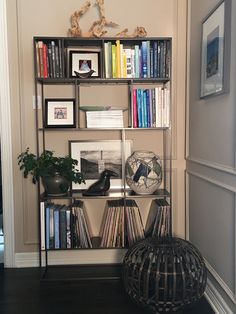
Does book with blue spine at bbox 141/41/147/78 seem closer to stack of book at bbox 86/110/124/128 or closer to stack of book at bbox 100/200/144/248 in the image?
stack of book at bbox 86/110/124/128

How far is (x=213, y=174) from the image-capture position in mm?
2127

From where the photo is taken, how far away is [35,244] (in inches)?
Answer: 110

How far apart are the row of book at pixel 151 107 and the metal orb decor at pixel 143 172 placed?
0.25 metres

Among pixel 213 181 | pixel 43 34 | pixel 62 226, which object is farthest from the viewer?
pixel 43 34

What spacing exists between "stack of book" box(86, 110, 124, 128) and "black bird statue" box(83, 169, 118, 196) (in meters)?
0.37

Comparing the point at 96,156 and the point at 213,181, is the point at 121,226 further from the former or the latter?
the point at 213,181

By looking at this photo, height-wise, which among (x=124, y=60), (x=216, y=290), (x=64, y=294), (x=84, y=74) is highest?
(x=124, y=60)

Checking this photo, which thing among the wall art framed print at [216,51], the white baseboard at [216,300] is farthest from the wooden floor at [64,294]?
the wall art framed print at [216,51]

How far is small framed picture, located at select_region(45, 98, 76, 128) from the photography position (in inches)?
102

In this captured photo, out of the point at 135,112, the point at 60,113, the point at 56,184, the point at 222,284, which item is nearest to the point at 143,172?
the point at 135,112

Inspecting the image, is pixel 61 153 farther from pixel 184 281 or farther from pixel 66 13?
pixel 184 281

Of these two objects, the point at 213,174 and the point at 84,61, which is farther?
the point at 84,61

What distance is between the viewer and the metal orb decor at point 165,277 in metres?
1.83

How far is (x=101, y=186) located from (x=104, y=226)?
333 mm
